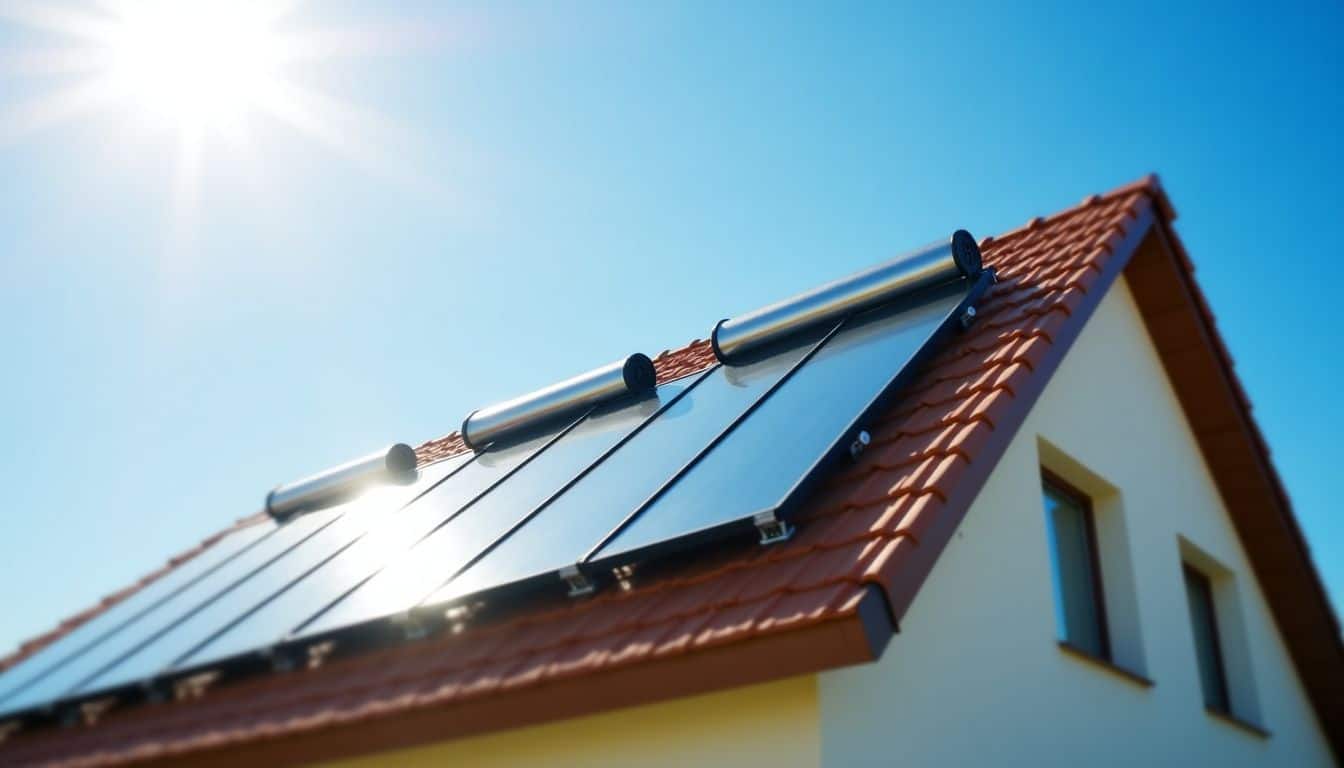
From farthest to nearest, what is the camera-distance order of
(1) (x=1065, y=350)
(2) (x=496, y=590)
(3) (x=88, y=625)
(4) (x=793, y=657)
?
(3) (x=88, y=625) → (1) (x=1065, y=350) → (2) (x=496, y=590) → (4) (x=793, y=657)

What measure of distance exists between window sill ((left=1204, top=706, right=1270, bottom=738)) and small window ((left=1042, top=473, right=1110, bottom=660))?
3.60 feet

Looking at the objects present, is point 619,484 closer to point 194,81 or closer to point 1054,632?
point 1054,632

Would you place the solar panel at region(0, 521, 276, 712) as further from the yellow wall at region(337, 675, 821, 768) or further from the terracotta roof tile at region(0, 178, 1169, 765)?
the yellow wall at region(337, 675, 821, 768)

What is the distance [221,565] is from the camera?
7184mm

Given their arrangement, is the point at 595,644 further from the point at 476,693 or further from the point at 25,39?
the point at 25,39

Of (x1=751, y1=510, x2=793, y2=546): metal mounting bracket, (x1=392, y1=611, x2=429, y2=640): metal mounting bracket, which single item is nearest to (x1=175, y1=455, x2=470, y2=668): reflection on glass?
(x1=392, y1=611, x2=429, y2=640): metal mounting bracket

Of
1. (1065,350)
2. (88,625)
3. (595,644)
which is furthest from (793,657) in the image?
(88,625)

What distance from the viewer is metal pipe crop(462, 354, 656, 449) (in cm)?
657

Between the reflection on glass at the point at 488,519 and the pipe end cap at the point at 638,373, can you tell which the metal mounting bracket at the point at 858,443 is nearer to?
the reflection on glass at the point at 488,519

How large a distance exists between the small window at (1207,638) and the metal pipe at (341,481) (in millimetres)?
5406

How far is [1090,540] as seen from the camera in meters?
6.35

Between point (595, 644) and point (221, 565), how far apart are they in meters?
4.31

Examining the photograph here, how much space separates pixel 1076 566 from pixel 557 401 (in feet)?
10.1

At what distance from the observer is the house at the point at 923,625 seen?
3.49 metres
